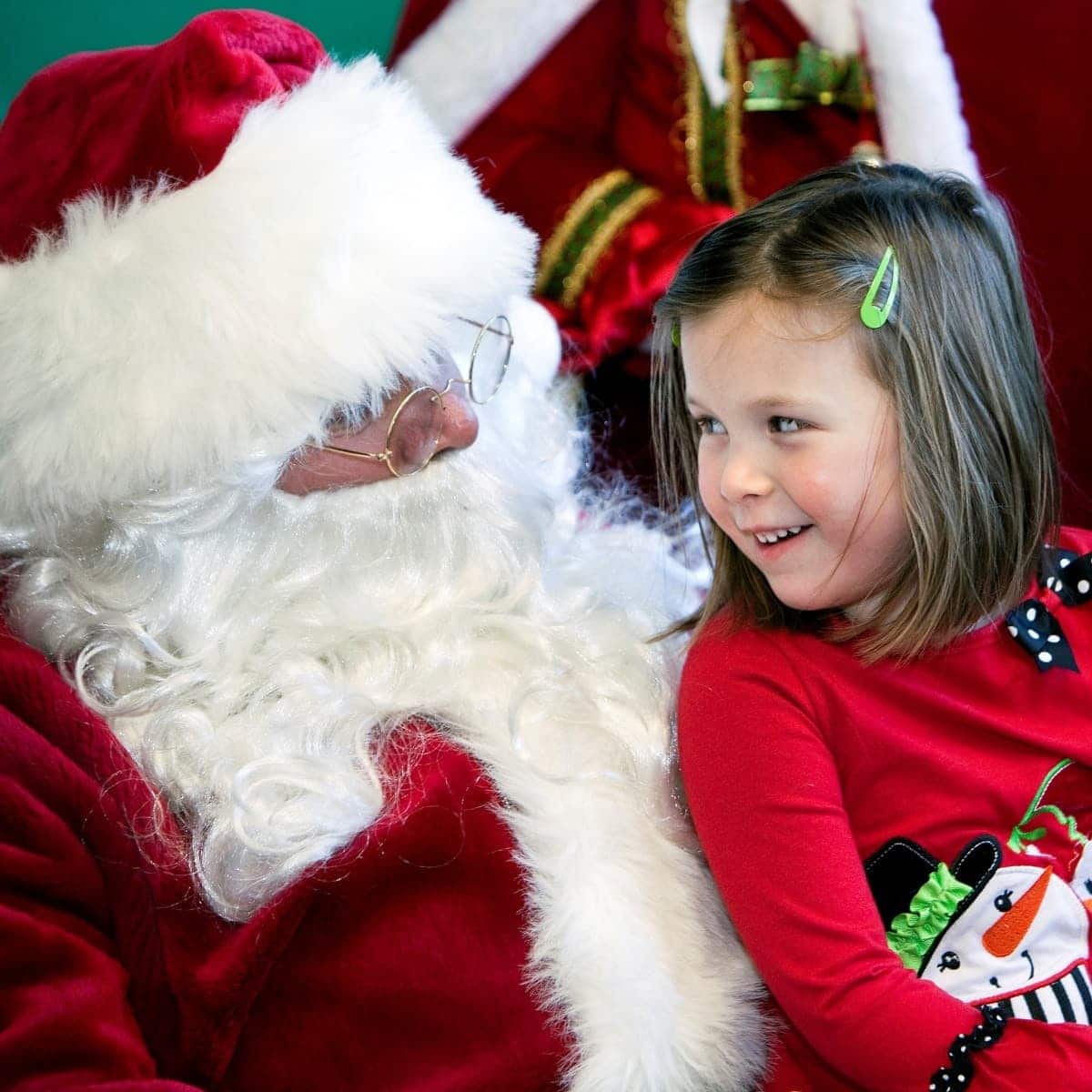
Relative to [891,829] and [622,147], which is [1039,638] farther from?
[622,147]

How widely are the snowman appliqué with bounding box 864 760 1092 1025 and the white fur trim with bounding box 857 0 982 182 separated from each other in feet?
3.40

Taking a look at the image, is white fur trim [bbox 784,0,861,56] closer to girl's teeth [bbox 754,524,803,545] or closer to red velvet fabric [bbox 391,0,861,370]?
red velvet fabric [bbox 391,0,861,370]

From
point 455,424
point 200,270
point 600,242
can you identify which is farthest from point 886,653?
point 600,242

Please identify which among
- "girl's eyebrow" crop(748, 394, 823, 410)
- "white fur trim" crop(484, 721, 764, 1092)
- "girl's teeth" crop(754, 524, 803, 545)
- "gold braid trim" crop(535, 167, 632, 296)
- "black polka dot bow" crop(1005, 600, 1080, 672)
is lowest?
"white fur trim" crop(484, 721, 764, 1092)

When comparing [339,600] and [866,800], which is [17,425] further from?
[866,800]

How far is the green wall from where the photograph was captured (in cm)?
195

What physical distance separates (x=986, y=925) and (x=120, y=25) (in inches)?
71.1

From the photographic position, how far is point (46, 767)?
1202 millimetres

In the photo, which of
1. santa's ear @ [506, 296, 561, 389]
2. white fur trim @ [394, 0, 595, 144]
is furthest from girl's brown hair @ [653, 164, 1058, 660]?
white fur trim @ [394, 0, 595, 144]

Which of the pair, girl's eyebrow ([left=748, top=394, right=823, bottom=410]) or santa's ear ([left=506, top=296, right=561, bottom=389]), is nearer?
girl's eyebrow ([left=748, top=394, right=823, bottom=410])

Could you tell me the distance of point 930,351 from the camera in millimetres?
1129

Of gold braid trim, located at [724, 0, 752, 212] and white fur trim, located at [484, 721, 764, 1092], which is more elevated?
gold braid trim, located at [724, 0, 752, 212]

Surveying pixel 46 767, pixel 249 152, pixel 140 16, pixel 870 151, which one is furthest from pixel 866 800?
pixel 140 16

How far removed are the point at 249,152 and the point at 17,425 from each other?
37 cm
